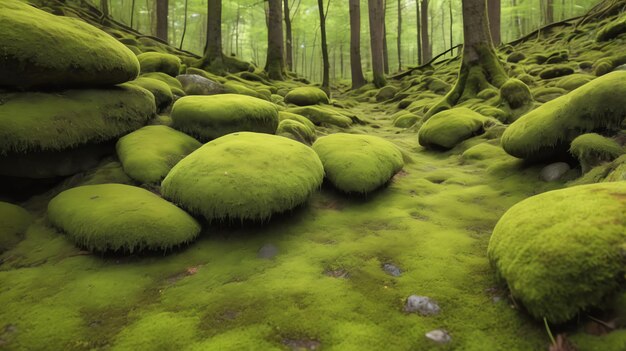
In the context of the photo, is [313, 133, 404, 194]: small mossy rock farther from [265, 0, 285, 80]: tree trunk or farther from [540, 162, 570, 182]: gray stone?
[265, 0, 285, 80]: tree trunk

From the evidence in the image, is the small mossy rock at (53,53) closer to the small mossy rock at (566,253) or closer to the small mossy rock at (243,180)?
the small mossy rock at (243,180)

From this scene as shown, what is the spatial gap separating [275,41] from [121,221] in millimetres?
14246

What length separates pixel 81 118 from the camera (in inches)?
194

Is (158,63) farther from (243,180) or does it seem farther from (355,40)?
(355,40)

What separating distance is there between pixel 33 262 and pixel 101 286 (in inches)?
40.1

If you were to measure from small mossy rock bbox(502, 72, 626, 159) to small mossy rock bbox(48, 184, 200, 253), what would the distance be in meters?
4.55

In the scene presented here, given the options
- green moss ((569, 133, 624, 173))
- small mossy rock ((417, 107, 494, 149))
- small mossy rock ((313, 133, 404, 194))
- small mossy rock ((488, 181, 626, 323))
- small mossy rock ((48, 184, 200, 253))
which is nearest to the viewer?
small mossy rock ((488, 181, 626, 323))

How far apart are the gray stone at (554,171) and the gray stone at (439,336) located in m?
3.34

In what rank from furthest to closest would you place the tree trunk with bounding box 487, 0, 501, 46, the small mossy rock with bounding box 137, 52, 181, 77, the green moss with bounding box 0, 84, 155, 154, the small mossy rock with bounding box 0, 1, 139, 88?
the tree trunk with bounding box 487, 0, 501, 46
the small mossy rock with bounding box 137, 52, 181, 77
the small mossy rock with bounding box 0, 1, 139, 88
the green moss with bounding box 0, 84, 155, 154

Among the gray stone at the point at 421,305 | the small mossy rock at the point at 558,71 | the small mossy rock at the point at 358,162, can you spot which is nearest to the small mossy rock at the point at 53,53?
the small mossy rock at the point at 358,162

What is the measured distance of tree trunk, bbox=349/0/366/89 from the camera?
19.8 meters

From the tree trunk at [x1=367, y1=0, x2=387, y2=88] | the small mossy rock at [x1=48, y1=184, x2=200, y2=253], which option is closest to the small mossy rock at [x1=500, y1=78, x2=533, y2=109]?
the small mossy rock at [x1=48, y1=184, x2=200, y2=253]

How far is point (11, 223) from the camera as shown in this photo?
13.2 ft

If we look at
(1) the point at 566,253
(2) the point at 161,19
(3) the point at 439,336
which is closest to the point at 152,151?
(3) the point at 439,336
